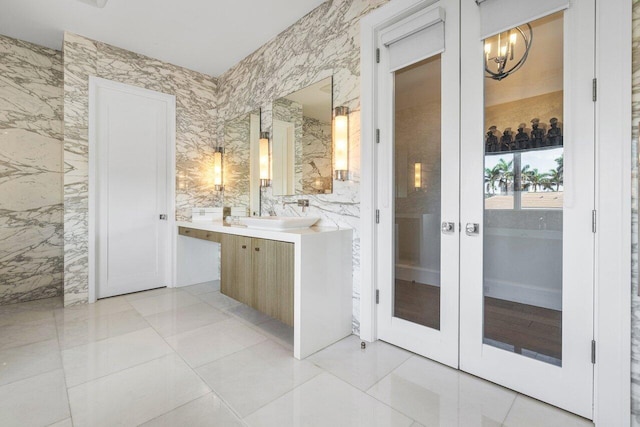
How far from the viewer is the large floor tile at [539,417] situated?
5.06 feet

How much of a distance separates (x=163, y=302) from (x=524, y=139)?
3676 millimetres

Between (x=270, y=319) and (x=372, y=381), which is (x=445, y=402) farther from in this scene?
(x=270, y=319)

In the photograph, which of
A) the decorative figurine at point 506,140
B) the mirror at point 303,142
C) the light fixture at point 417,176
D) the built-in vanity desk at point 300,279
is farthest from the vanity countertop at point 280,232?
the decorative figurine at point 506,140

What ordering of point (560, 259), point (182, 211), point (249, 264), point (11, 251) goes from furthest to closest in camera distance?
point (182, 211) < point (11, 251) < point (249, 264) < point (560, 259)

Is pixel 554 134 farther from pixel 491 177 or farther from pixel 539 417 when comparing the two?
pixel 539 417

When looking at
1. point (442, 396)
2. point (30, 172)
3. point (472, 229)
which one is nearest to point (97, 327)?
point (30, 172)

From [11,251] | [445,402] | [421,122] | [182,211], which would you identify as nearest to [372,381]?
[445,402]

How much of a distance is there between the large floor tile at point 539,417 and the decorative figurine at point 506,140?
57.2 inches

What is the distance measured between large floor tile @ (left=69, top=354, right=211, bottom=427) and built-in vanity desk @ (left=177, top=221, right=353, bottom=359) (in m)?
0.72

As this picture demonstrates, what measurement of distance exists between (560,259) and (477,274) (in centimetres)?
44

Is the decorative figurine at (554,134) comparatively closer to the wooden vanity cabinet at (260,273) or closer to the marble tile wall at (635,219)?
the marble tile wall at (635,219)

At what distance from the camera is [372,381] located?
75.4 inches

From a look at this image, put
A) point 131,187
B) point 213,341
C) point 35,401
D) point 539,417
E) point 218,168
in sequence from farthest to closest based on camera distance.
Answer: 1. point 218,168
2. point 131,187
3. point 213,341
4. point 35,401
5. point 539,417

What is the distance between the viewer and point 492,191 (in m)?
1.91
